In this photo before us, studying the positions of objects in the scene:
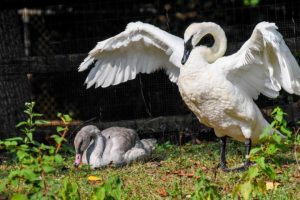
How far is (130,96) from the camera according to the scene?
9742 mm

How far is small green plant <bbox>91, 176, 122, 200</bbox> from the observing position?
4.52m

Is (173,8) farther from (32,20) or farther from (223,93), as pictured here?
(223,93)

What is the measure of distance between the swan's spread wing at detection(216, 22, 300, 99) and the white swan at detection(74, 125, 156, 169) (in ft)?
4.21

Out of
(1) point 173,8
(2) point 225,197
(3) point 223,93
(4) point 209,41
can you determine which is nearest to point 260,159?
(2) point 225,197

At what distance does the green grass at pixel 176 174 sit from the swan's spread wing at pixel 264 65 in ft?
2.59

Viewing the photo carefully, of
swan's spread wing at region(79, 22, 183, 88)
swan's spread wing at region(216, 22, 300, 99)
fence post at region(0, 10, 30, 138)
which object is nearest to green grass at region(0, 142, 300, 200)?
swan's spread wing at region(216, 22, 300, 99)

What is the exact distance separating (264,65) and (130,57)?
72.2 inches

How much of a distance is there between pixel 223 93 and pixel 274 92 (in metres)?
0.65

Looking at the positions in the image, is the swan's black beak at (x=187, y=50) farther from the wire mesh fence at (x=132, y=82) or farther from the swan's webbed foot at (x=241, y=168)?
the wire mesh fence at (x=132, y=82)

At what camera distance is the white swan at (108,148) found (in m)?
7.70

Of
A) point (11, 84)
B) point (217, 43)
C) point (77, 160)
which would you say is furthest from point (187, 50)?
point (11, 84)

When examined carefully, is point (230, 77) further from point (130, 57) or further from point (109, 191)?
point (109, 191)

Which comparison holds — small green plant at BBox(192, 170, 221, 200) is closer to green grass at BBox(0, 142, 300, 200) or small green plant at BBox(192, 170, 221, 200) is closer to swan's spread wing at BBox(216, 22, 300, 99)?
green grass at BBox(0, 142, 300, 200)

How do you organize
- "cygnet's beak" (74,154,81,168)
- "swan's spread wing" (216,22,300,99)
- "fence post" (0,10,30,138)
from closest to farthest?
"swan's spread wing" (216,22,300,99)
"cygnet's beak" (74,154,81,168)
"fence post" (0,10,30,138)
